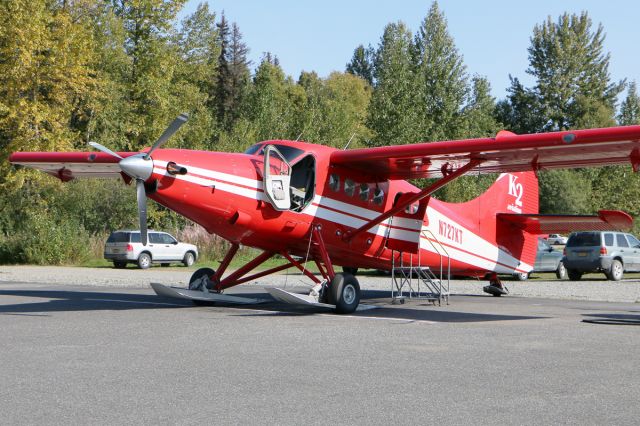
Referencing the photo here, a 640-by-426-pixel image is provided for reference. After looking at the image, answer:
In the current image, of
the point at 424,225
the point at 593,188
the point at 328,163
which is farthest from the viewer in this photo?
the point at 593,188

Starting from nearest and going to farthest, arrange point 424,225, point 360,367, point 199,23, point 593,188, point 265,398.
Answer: point 265,398 → point 360,367 → point 424,225 → point 199,23 → point 593,188

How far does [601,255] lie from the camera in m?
29.5

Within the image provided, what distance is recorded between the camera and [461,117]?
59000 millimetres

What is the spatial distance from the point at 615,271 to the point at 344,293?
18.6 m

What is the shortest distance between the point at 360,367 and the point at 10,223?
1388 inches

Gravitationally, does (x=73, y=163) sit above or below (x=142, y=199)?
above

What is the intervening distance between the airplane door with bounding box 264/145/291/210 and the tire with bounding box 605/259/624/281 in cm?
1922

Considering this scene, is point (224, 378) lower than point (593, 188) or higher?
lower

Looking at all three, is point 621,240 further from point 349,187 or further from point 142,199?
point 142,199

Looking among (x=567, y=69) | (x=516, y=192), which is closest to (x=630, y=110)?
(x=567, y=69)

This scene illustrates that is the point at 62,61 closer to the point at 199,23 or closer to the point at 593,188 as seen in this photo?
the point at 199,23

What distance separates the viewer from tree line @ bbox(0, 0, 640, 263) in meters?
37.5

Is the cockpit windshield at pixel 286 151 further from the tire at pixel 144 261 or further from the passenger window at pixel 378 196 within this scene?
the tire at pixel 144 261

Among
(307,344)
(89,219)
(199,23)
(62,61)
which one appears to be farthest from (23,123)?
(307,344)
